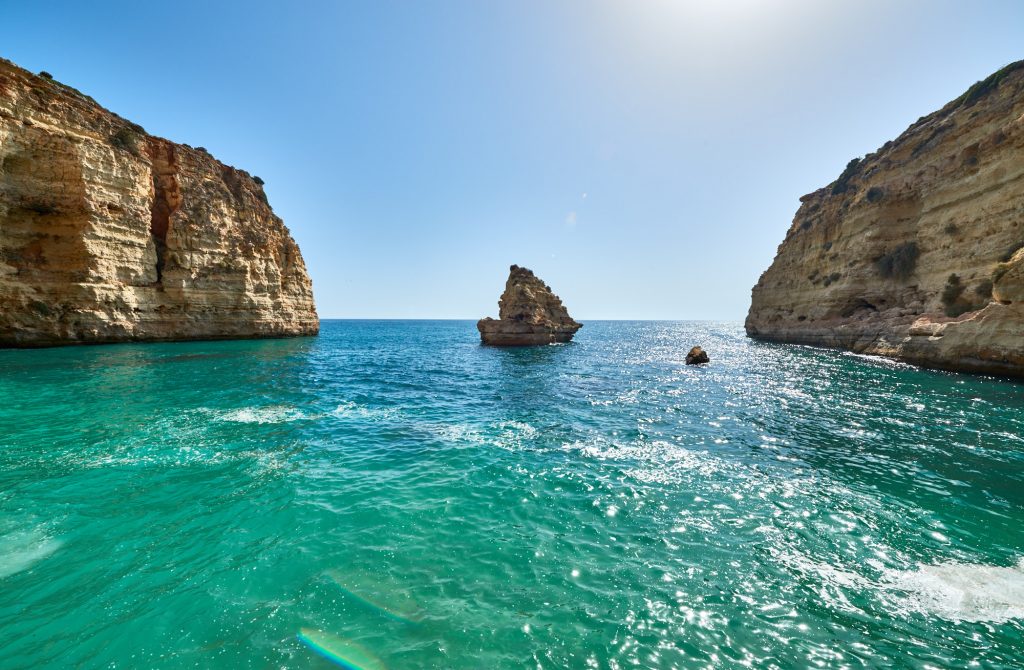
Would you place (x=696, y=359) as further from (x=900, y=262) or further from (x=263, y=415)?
(x=263, y=415)

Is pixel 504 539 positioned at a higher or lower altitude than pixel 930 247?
lower

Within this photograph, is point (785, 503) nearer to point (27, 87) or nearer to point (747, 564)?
point (747, 564)

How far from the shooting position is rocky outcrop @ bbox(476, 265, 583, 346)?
1879 inches

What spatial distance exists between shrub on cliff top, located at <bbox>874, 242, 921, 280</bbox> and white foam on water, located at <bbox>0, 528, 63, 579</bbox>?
2076 inches

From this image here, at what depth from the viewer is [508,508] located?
747 centimetres

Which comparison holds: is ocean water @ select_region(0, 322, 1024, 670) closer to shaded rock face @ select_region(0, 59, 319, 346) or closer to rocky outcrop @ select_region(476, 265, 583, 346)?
Result: shaded rock face @ select_region(0, 59, 319, 346)

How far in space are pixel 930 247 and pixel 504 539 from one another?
45.1m

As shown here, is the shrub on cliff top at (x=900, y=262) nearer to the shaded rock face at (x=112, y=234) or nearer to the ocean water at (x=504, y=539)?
the ocean water at (x=504, y=539)

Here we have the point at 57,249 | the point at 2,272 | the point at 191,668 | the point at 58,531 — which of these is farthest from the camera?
the point at 57,249

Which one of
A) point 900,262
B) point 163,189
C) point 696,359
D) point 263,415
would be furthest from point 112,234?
point 900,262

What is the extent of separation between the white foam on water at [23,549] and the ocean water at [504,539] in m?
0.04

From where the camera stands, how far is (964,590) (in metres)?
5.18

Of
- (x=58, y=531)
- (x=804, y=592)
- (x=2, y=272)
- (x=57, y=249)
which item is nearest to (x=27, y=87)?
(x=57, y=249)

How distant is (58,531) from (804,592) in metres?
11.6
